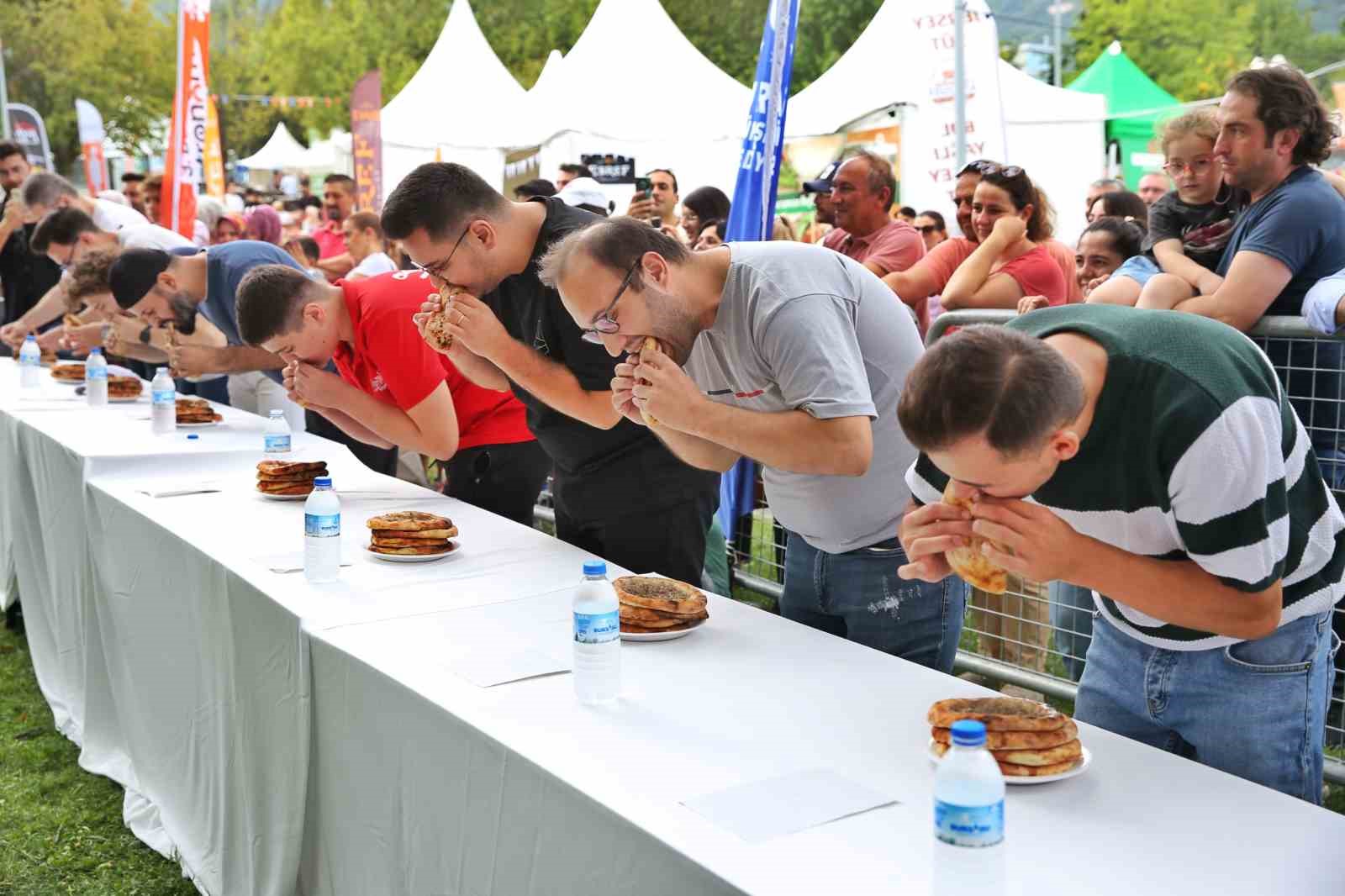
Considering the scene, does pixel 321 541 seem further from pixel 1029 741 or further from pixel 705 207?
pixel 705 207

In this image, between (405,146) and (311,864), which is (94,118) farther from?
Result: (311,864)

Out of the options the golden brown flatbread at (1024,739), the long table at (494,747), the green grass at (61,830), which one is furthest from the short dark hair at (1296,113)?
the green grass at (61,830)

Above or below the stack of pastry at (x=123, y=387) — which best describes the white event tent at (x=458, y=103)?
above

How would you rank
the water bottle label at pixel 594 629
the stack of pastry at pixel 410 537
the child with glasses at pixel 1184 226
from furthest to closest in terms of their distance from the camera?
the child with glasses at pixel 1184 226, the stack of pastry at pixel 410 537, the water bottle label at pixel 594 629

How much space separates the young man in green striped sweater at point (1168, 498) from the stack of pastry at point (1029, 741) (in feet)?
0.62

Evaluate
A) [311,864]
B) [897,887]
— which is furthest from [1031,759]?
[311,864]

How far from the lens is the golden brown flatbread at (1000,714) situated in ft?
5.41

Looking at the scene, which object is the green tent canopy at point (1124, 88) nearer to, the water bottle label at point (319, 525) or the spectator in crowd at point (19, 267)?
the spectator in crowd at point (19, 267)

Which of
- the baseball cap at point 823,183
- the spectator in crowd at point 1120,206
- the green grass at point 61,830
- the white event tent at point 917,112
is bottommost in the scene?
the green grass at point 61,830

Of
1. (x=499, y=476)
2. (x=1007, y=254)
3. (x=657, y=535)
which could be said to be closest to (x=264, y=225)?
(x=499, y=476)

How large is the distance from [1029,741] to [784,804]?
33 cm

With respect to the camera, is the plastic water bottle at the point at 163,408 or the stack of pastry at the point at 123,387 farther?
the stack of pastry at the point at 123,387

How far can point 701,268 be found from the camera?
2.32 meters

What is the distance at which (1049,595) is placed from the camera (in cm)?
369
